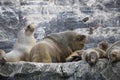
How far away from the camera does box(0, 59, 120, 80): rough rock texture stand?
5555 mm

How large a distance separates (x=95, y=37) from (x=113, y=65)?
17562 mm

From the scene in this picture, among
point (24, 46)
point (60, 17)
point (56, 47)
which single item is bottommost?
point (60, 17)

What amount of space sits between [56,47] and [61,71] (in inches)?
42.5

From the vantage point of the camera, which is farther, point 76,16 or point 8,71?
point 76,16

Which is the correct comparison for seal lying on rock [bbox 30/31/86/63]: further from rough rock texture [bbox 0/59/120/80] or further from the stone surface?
the stone surface

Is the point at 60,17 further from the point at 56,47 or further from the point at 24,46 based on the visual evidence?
the point at 56,47

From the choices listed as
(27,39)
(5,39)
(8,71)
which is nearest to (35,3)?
(5,39)

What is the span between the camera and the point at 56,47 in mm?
6969

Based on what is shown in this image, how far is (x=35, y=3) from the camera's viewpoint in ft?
81.0

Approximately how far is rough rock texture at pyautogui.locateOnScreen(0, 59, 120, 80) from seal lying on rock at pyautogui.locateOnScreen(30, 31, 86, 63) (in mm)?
467

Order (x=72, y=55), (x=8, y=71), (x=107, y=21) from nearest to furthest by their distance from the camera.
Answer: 1. (x=8, y=71)
2. (x=72, y=55)
3. (x=107, y=21)

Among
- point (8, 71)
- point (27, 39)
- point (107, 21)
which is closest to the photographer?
point (8, 71)

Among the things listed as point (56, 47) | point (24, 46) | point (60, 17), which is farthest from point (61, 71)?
point (60, 17)

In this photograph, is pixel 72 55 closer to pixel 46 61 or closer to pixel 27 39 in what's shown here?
pixel 46 61
